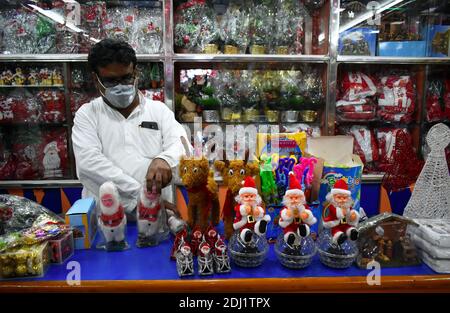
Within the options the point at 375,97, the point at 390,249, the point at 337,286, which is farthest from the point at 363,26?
the point at 337,286

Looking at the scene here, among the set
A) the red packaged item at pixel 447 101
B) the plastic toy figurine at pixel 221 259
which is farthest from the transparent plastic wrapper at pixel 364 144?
the plastic toy figurine at pixel 221 259

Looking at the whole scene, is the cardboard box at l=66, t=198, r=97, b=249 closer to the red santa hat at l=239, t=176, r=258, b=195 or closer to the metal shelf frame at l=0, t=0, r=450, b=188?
the red santa hat at l=239, t=176, r=258, b=195

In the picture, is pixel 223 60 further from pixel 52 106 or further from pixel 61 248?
pixel 61 248

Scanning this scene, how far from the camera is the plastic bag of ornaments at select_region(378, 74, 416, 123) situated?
10.0 ft

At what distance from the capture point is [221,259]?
114 centimetres

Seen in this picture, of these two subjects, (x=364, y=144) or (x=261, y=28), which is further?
(x=364, y=144)

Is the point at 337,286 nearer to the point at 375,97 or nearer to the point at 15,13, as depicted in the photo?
the point at 375,97

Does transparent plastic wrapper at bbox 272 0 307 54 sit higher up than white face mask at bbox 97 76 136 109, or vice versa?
transparent plastic wrapper at bbox 272 0 307 54

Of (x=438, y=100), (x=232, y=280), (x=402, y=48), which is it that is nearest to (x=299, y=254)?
(x=232, y=280)

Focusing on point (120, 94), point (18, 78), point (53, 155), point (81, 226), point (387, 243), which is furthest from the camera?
point (53, 155)

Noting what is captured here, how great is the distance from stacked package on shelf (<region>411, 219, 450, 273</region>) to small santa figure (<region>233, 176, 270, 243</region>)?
21.1 inches

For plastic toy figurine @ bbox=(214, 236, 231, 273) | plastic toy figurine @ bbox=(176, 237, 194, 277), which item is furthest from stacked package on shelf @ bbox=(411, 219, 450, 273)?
plastic toy figurine @ bbox=(176, 237, 194, 277)

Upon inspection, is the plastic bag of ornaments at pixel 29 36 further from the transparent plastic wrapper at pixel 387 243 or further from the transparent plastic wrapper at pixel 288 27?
the transparent plastic wrapper at pixel 387 243

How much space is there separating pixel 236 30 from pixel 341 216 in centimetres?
221
